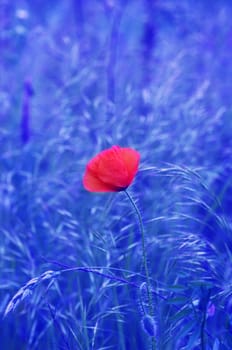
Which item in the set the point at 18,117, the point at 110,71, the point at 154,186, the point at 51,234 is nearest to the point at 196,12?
the point at 110,71

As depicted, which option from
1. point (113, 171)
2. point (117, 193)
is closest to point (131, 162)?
point (113, 171)

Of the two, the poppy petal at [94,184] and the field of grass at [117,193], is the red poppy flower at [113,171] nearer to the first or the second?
the poppy petal at [94,184]

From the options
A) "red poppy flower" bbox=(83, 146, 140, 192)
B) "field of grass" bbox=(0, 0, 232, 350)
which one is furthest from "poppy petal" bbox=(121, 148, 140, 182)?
"field of grass" bbox=(0, 0, 232, 350)

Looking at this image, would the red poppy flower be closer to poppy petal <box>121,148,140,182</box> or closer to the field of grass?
poppy petal <box>121,148,140,182</box>

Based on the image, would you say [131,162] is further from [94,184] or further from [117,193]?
[117,193]

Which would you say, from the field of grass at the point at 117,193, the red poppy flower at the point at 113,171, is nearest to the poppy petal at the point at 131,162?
the red poppy flower at the point at 113,171

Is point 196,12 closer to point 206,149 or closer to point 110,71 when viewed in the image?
point 110,71
